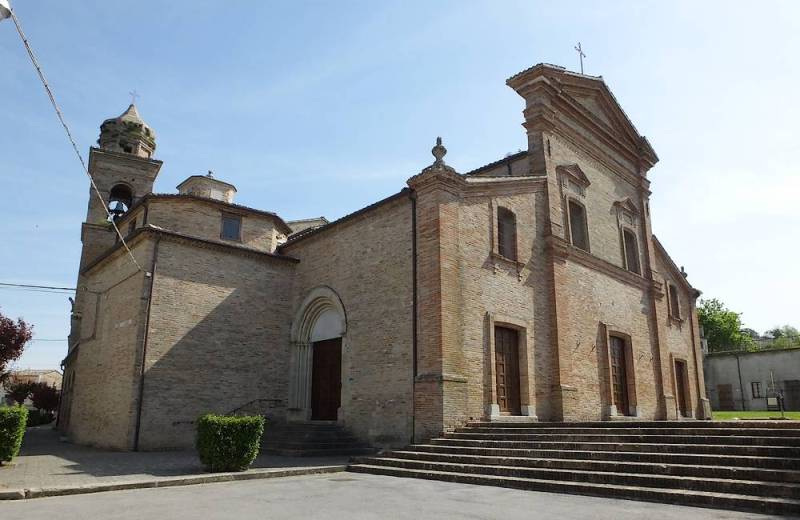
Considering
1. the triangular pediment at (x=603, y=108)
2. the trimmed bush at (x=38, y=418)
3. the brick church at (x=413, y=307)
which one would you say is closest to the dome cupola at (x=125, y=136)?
the brick church at (x=413, y=307)

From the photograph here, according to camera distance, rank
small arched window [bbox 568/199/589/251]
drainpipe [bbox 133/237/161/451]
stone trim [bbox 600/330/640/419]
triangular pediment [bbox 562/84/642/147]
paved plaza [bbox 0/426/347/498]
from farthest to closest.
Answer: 1. triangular pediment [bbox 562/84/642/147]
2. small arched window [bbox 568/199/589/251]
3. stone trim [bbox 600/330/640/419]
4. drainpipe [bbox 133/237/161/451]
5. paved plaza [bbox 0/426/347/498]

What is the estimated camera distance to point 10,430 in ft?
37.1

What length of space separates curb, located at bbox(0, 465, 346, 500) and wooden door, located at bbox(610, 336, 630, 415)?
10.6 meters

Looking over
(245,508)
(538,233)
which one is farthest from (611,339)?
(245,508)

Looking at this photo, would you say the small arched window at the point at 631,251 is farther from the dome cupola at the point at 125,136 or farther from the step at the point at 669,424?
the dome cupola at the point at 125,136

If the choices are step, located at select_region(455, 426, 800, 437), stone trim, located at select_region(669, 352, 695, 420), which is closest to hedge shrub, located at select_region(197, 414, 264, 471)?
step, located at select_region(455, 426, 800, 437)

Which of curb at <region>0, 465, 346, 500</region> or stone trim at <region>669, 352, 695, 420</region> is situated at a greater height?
stone trim at <region>669, 352, 695, 420</region>

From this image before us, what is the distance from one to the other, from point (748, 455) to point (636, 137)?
16.5 meters

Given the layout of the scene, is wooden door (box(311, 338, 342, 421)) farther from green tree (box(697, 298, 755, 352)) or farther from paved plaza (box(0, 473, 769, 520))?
green tree (box(697, 298, 755, 352))

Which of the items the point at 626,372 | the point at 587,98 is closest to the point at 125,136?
the point at 587,98

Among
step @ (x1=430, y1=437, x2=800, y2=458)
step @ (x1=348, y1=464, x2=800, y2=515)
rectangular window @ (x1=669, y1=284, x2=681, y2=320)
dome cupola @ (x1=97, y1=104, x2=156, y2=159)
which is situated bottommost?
step @ (x1=348, y1=464, x2=800, y2=515)

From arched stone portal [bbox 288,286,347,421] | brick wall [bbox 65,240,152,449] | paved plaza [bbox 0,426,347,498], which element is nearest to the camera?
paved plaza [bbox 0,426,347,498]

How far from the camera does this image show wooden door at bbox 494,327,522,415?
13867 millimetres

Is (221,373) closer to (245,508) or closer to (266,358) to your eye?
(266,358)
